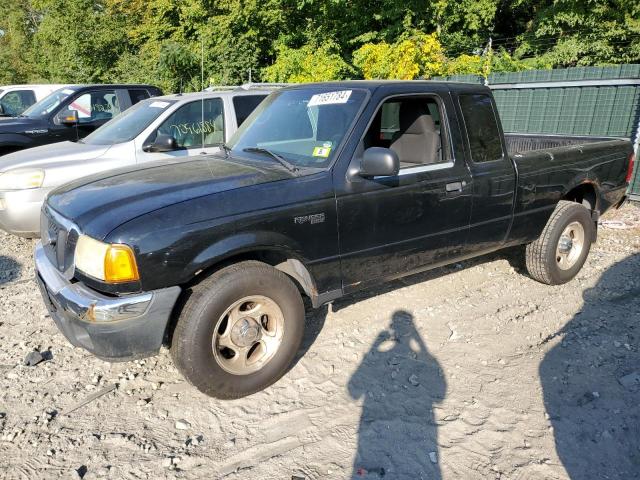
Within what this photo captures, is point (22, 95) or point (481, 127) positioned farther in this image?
point (22, 95)

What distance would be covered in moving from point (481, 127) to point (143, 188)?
2.74 meters

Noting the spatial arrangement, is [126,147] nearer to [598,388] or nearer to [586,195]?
[586,195]

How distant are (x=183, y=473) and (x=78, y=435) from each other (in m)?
0.74

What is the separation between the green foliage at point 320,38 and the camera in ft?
50.7

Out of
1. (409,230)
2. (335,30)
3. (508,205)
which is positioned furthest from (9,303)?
(335,30)

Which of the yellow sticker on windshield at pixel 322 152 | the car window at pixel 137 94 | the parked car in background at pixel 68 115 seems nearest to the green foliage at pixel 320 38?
the car window at pixel 137 94

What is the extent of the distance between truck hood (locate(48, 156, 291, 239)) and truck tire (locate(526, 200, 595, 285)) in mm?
2835

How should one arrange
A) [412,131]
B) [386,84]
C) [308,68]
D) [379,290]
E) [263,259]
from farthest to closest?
[308,68], [379,290], [412,131], [386,84], [263,259]

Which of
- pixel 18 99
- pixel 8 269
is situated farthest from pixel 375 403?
pixel 18 99

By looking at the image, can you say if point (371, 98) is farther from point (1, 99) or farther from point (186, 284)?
point (1, 99)

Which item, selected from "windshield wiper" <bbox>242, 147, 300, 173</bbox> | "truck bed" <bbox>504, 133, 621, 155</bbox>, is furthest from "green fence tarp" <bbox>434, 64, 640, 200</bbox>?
"windshield wiper" <bbox>242, 147, 300, 173</bbox>

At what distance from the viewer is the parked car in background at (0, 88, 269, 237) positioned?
17.7 feet

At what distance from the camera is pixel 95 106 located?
8.50 meters

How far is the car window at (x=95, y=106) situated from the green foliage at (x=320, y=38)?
314 inches
